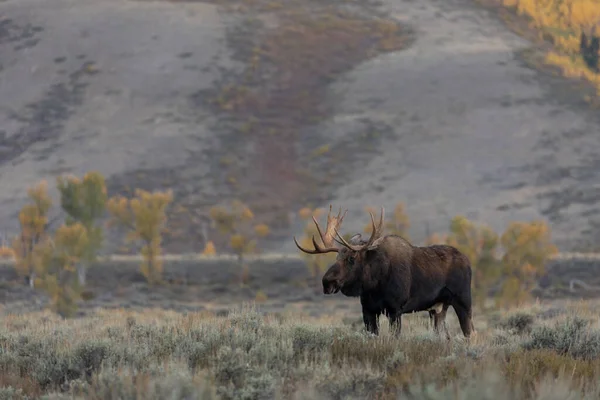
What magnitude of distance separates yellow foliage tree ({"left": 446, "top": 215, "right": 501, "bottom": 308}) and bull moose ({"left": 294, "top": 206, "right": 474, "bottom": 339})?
30944mm

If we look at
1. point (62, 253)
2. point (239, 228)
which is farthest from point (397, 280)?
point (239, 228)

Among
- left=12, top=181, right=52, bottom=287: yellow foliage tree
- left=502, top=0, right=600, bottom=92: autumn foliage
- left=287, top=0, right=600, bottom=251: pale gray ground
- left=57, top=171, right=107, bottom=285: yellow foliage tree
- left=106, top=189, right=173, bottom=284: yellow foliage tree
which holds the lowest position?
left=502, top=0, right=600, bottom=92: autumn foliage

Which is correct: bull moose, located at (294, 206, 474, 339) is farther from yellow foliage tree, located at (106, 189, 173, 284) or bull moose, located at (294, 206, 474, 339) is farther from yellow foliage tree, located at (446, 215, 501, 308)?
yellow foliage tree, located at (106, 189, 173, 284)

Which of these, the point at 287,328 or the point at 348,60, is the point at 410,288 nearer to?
the point at 287,328

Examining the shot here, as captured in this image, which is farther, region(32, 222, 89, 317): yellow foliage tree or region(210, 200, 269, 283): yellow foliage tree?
region(210, 200, 269, 283): yellow foliage tree

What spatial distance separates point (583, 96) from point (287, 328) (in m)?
97.4

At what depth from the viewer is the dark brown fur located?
1195 centimetres

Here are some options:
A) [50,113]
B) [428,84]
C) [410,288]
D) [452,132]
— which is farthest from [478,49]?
[410,288]

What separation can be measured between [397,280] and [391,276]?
0.30 feet

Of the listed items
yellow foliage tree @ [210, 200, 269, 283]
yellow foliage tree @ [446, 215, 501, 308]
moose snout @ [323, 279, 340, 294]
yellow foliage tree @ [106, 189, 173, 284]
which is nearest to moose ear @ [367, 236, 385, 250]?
moose snout @ [323, 279, 340, 294]

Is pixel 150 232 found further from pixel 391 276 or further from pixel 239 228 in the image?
pixel 391 276

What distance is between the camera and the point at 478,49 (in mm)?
116250

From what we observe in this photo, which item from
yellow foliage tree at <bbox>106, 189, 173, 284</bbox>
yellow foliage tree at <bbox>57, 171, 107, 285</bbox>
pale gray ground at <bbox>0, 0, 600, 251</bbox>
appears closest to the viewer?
yellow foliage tree at <bbox>57, 171, 107, 285</bbox>

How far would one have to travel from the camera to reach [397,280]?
12.2 metres
